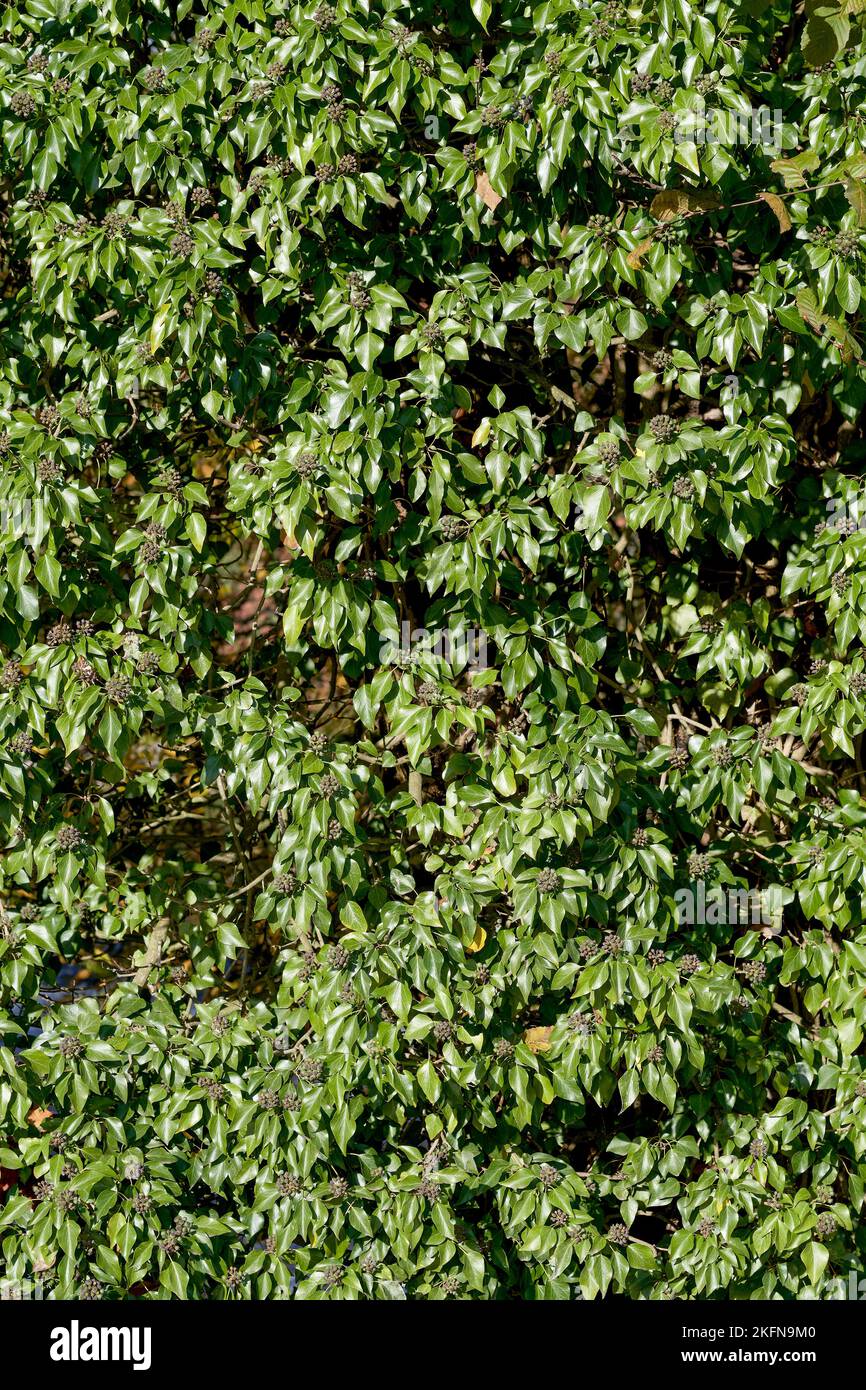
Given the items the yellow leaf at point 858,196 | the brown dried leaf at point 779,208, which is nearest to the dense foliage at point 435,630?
the brown dried leaf at point 779,208

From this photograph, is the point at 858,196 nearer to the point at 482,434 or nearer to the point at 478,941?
the point at 482,434

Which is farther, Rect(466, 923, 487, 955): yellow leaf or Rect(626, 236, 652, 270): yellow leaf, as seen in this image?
Rect(466, 923, 487, 955): yellow leaf

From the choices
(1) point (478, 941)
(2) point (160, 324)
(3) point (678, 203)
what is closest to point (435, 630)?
(1) point (478, 941)

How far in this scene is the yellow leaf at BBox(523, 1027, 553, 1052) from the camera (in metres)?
3.24

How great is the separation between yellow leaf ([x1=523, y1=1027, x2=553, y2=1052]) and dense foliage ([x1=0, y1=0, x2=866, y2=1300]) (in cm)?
4

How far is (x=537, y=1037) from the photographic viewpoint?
3287mm

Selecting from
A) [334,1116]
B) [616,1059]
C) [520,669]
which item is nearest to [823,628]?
[520,669]

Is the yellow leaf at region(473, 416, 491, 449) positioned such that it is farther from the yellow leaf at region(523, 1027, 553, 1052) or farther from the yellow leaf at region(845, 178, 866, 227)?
the yellow leaf at region(523, 1027, 553, 1052)

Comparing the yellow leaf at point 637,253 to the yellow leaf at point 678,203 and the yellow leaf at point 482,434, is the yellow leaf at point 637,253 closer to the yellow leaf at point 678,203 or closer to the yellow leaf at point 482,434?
the yellow leaf at point 678,203

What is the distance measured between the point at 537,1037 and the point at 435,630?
3.35 feet

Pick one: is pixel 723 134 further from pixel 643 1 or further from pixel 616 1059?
pixel 616 1059

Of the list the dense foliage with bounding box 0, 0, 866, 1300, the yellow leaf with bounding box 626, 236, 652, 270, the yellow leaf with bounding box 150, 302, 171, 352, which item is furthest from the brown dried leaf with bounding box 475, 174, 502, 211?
the yellow leaf with bounding box 150, 302, 171, 352

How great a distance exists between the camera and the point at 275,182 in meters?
2.96

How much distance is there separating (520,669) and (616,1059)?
904mm
